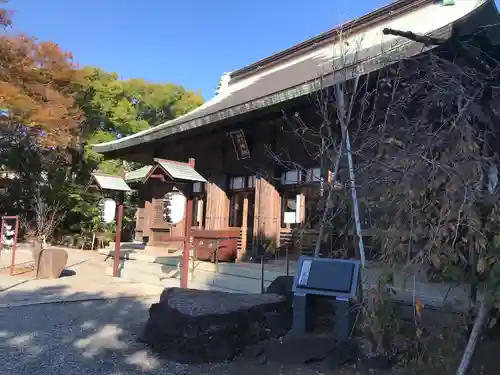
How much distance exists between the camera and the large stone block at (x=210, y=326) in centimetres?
455

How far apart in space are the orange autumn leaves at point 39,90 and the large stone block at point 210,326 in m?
14.9

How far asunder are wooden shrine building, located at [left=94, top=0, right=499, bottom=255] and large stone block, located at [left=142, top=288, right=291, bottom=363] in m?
2.85

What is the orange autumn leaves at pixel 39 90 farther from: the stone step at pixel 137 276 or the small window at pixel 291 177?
the small window at pixel 291 177

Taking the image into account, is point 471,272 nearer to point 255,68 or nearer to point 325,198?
point 325,198

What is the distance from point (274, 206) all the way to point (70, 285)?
491cm

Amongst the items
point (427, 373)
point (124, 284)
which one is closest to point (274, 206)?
point (124, 284)

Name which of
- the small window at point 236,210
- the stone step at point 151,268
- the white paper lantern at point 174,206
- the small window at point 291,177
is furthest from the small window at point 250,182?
the white paper lantern at point 174,206

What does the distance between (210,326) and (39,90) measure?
17.1m

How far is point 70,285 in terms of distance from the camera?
922 centimetres

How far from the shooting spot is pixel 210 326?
459 centimetres

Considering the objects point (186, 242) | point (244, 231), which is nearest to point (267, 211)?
point (244, 231)

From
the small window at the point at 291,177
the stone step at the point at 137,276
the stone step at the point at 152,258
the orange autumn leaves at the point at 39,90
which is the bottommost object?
the stone step at the point at 137,276

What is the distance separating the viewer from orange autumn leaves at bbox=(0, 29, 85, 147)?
17125mm

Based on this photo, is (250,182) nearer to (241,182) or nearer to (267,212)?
(241,182)
